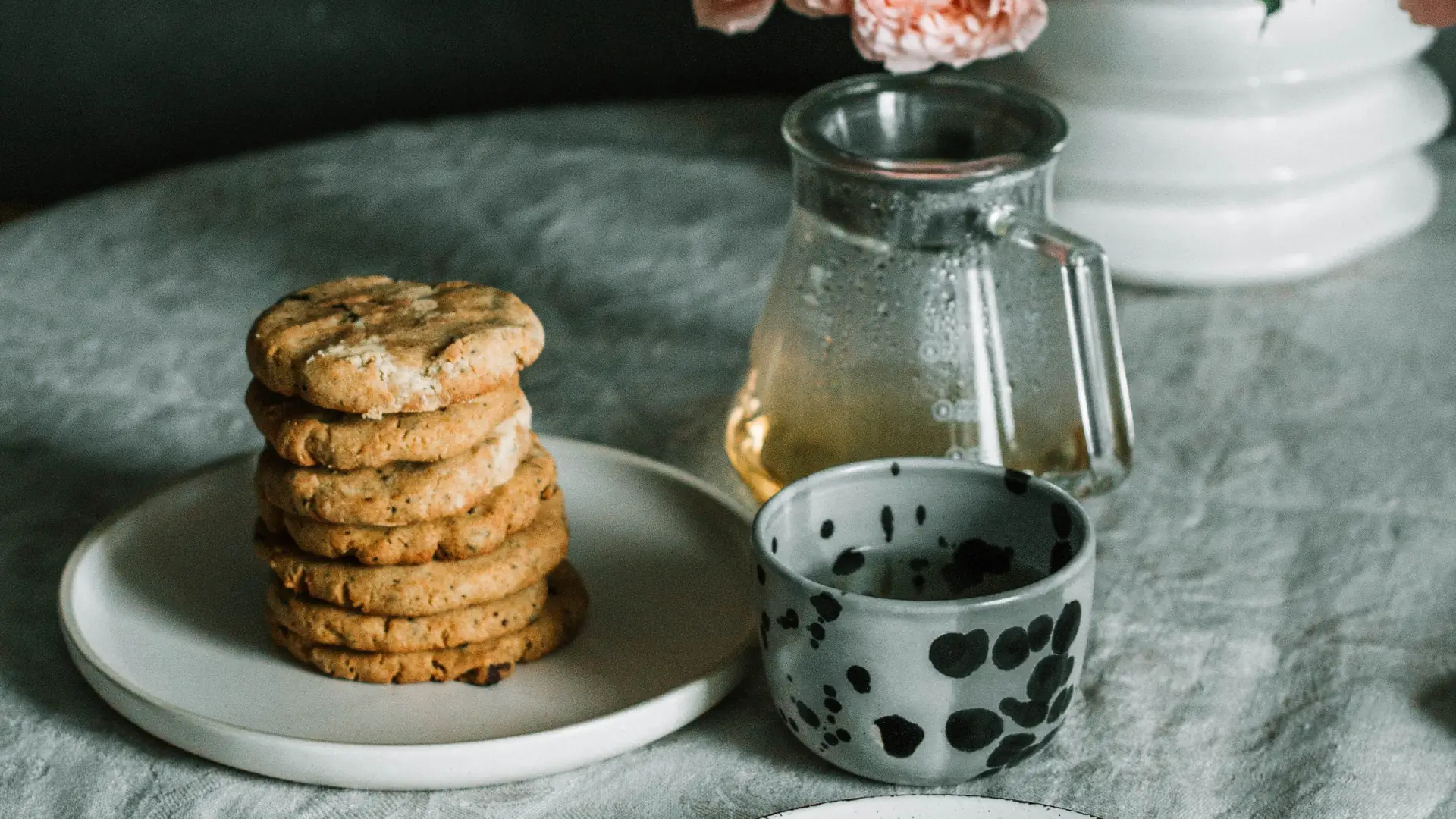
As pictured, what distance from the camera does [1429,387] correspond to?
0.82 metres

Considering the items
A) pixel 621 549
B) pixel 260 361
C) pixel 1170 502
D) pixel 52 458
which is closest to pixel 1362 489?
pixel 1170 502

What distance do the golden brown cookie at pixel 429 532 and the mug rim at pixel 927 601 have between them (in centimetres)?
9

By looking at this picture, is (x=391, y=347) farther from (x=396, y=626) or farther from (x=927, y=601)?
(x=927, y=601)

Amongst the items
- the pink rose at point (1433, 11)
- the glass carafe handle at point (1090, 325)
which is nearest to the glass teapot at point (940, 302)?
the glass carafe handle at point (1090, 325)

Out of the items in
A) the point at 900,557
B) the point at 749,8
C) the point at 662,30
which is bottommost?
the point at 662,30

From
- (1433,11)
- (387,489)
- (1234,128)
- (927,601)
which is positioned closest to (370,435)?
(387,489)

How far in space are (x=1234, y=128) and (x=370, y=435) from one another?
54cm

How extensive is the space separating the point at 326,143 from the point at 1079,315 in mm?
686

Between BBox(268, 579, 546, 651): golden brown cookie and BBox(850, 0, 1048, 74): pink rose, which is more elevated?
BBox(850, 0, 1048, 74): pink rose

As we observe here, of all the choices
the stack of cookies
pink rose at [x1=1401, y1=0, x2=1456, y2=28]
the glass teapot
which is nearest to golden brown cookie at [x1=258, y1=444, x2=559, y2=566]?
the stack of cookies

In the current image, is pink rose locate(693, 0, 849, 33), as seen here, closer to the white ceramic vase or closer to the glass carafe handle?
the glass carafe handle

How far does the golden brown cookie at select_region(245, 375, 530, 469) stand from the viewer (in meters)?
0.52

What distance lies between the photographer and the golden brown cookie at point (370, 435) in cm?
52

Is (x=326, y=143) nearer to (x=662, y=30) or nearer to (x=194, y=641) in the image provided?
(x=662, y=30)
